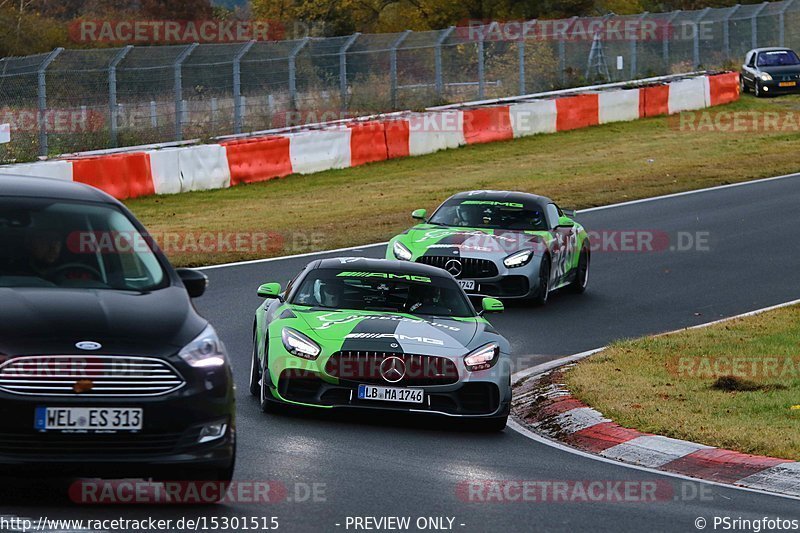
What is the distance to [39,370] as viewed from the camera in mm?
7117

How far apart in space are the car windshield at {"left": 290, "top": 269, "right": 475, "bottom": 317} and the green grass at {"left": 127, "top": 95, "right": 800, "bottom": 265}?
25.7 feet

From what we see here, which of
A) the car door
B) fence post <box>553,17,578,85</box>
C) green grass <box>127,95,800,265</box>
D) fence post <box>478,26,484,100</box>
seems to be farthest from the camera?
fence post <box>553,17,578,85</box>

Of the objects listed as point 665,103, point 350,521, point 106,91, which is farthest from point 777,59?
point 350,521

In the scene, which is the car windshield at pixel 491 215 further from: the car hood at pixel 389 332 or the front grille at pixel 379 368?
the front grille at pixel 379 368

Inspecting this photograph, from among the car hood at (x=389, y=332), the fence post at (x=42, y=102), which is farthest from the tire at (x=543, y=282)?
the fence post at (x=42, y=102)

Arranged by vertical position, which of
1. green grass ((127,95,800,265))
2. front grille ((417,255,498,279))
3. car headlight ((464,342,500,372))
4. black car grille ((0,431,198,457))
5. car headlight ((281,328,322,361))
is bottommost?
green grass ((127,95,800,265))

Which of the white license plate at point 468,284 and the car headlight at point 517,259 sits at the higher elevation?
the car headlight at point 517,259

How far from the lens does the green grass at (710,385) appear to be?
10.8 meters

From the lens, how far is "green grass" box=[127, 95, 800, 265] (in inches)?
936

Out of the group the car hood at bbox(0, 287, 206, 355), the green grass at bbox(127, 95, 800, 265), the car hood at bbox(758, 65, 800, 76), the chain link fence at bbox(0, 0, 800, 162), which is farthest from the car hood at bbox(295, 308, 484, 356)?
the car hood at bbox(758, 65, 800, 76)

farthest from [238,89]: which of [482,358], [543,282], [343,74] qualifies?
[482,358]

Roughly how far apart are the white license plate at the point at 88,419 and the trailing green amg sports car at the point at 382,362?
382 centimetres

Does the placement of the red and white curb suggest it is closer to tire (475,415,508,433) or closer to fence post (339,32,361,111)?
tire (475,415,508,433)

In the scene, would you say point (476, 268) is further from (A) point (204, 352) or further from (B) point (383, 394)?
(A) point (204, 352)
